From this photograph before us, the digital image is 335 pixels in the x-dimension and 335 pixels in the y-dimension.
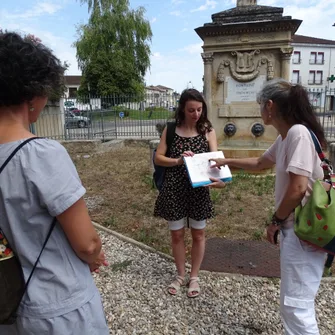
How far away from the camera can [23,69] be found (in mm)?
1135

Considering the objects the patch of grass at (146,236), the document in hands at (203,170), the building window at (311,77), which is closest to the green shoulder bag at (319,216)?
the document in hands at (203,170)

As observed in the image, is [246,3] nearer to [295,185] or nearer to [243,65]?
[243,65]

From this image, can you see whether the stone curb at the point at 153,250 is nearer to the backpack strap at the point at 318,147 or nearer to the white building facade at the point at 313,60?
the backpack strap at the point at 318,147

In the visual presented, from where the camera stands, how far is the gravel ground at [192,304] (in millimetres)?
2527

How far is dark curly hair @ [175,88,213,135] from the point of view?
8.83 feet

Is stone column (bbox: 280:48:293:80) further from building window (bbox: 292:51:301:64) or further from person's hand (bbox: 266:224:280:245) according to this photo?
building window (bbox: 292:51:301:64)

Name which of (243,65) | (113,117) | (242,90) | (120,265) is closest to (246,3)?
(243,65)

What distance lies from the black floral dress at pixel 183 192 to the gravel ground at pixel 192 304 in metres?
0.74

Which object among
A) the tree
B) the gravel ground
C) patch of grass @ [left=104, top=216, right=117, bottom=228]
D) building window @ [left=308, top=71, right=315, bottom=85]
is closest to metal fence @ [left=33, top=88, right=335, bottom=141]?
patch of grass @ [left=104, top=216, right=117, bottom=228]

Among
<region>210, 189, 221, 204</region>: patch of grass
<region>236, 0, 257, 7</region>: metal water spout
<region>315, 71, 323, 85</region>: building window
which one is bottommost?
<region>210, 189, 221, 204</region>: patch of grass

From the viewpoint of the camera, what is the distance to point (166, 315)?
2674 mm

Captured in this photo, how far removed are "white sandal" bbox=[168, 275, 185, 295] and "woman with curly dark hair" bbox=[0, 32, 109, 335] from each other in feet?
5.73

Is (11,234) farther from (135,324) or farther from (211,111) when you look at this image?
(211,111)

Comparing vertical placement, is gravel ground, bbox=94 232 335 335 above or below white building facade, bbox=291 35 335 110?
below
